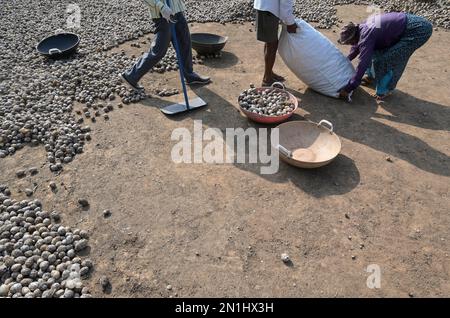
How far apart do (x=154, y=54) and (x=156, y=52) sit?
0.04 metres

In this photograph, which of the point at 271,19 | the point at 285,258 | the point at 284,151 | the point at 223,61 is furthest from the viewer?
the point at 223,61

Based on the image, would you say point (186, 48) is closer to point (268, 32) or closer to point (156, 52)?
point (156, 52)

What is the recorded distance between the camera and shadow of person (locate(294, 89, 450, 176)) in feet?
11.4

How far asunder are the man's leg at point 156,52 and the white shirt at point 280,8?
42.3 inches

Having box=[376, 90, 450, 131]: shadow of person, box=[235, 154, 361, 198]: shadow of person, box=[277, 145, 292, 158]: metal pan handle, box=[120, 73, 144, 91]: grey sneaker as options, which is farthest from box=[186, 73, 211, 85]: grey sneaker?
box=[376, 90, 450, 131]: shadow of person

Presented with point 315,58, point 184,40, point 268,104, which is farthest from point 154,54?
point 315,58

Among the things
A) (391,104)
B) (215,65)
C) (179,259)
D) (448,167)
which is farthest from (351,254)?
(215,65)

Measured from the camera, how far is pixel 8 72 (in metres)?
4.71

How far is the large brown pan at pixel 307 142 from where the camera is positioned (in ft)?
10.9

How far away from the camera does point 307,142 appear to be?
3.59m

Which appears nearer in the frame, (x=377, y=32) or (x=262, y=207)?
(x=262, y=207)

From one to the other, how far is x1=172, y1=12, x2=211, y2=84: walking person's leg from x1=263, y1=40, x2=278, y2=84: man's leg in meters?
0.78

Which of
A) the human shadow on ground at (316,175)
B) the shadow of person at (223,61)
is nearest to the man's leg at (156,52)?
the human shadow on ground at (316,175)
